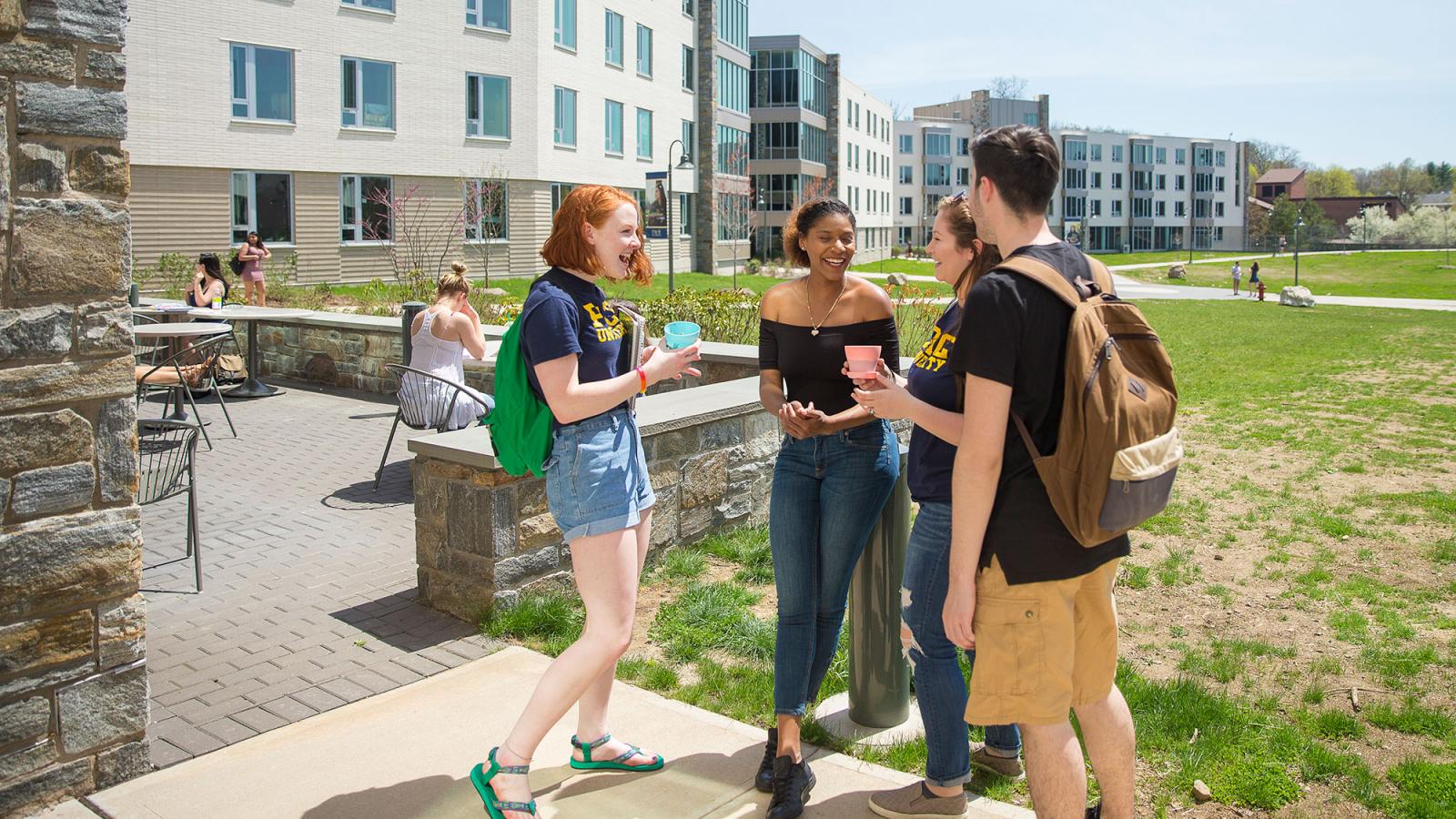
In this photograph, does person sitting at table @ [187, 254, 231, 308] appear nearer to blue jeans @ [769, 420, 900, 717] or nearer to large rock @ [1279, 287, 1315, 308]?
blue jeans @ [769, 420, 900, 717]

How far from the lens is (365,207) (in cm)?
3281

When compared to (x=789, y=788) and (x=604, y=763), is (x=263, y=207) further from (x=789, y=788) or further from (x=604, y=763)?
(x=789, y=788)

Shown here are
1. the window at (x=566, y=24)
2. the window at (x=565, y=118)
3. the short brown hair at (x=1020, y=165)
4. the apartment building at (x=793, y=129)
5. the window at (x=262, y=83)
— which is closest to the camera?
the short brown hair at (x=1020, y=165)

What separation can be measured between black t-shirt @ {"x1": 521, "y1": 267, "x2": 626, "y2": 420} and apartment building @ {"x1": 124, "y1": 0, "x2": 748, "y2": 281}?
26603 mm

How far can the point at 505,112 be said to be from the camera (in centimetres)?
3547

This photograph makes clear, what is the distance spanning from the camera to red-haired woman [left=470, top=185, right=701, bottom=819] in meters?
3.33

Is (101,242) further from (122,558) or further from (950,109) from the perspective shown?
(950,109)

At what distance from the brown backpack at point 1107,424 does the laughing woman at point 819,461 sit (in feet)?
3.78

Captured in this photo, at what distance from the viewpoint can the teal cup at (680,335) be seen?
135 inches

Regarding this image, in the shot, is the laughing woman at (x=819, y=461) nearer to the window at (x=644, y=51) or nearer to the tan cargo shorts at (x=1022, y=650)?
the tan cargo shorts at (x=1022, y=650)

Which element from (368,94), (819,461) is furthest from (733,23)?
(819,461)

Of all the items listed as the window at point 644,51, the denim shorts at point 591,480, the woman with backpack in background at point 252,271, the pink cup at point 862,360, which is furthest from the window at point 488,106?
the pink cup at point 862,360

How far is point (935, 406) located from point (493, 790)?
1.70 m

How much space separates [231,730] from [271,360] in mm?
10521
